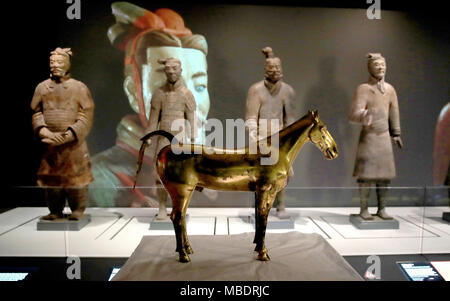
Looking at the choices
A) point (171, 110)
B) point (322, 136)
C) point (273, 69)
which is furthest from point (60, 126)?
point (322, 136)

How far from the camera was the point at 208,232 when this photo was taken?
8.68 ft

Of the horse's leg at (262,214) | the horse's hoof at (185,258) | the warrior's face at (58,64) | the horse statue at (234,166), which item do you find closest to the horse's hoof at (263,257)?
the horse's leg at (262,214)

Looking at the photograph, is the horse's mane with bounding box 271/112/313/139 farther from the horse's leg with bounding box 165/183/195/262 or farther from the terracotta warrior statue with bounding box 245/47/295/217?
the terracotta warrior statue with bounding box 245/47/295/217

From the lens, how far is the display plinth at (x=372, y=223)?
9.98ft

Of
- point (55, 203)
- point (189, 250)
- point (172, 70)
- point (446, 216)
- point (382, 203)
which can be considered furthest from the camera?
point (382, 203)

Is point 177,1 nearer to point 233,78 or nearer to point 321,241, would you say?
point 233,78

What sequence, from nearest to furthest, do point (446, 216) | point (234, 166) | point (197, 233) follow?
point (234, 166), point (197, 233), point (446, 216)

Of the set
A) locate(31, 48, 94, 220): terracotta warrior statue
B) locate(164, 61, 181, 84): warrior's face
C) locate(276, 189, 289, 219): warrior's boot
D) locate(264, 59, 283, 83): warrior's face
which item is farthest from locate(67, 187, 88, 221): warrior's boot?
locate(264, 59, 283, 83): warrior's face

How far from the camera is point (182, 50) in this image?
384 centimetres

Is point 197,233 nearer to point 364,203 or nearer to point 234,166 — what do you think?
point 234,166

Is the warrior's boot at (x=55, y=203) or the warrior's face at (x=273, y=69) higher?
the warrior's face at (x=273, y=69)

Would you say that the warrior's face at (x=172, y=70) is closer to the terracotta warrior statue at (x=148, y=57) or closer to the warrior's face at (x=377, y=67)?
the terracotta warrior statue at (x=148, y=57)

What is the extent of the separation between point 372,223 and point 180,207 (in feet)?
6.64

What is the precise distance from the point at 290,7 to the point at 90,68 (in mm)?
2284
